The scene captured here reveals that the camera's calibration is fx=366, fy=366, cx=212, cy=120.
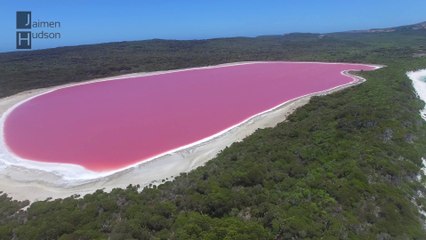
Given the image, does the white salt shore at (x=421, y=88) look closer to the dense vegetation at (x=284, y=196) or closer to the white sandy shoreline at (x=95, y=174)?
the dense vegetation at (x=284, y=196)

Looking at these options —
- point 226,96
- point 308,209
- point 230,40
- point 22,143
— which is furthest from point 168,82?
point 230,40

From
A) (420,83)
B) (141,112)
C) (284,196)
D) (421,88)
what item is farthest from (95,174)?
(420,83)

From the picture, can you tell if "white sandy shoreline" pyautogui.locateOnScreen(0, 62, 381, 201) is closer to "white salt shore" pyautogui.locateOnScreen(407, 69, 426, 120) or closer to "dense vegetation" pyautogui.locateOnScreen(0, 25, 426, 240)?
"dense vegetation" pyautogui.locateOnScreen(0, 25, 426, 240)

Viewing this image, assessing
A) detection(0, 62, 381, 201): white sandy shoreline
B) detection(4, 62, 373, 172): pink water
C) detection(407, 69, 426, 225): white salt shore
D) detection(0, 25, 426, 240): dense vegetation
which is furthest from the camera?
detection(4, 62, 373, 172): pink water

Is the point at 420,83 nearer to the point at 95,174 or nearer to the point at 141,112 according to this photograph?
the point at 141,112

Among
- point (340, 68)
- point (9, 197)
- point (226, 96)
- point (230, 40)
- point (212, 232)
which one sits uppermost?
point (230, 40)

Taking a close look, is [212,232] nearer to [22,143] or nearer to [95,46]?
[22,143]

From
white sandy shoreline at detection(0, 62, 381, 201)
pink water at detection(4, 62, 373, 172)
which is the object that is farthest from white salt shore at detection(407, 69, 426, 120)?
white sandy shoreline at detection(0, 62, 381, 201)

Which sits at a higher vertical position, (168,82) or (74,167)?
(168,82)
